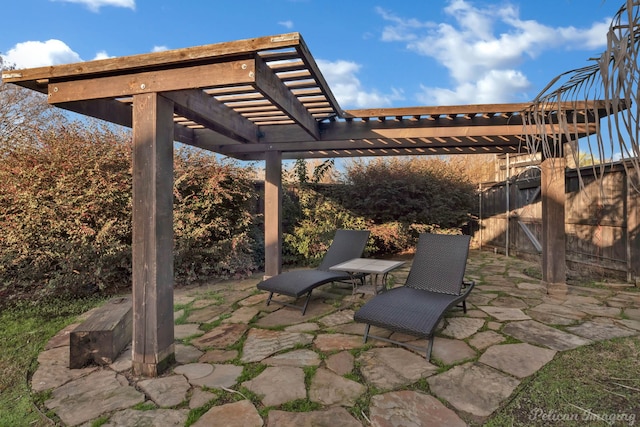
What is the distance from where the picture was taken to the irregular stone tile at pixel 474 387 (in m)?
2.03

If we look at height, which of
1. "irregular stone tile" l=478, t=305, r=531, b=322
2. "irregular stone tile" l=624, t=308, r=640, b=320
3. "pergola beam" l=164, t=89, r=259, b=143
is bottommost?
"irregular stone tile" l=624, t=308, r=640, b=320

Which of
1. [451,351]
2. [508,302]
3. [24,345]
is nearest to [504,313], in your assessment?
[508,302]

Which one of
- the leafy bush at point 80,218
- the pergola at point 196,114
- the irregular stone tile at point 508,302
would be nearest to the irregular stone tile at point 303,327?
the pergola at point 196,114

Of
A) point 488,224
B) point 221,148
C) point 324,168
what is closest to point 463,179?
point 488,224

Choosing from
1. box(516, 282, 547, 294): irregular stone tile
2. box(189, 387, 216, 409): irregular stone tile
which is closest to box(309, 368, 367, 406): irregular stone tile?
box(189, 387, 216, 409): irregular stone tile

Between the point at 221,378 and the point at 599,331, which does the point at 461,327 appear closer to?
the point at 599,331

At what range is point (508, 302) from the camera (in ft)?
13.6

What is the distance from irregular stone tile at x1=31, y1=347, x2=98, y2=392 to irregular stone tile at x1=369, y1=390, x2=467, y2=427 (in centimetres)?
220

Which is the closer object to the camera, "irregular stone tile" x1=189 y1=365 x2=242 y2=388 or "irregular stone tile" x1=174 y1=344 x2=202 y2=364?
"irregular stone tile" x1=189 y1=365 x2=242 y2=388

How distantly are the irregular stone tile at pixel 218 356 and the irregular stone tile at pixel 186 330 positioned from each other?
0.49m

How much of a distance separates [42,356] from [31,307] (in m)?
2.03

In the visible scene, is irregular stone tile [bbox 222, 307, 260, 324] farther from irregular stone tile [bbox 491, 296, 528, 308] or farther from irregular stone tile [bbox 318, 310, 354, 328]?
irregular stone tile [bbox 491, 296, 528, 308]

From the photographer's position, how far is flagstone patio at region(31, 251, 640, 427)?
6.48 ft

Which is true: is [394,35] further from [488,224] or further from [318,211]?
[488,224]
